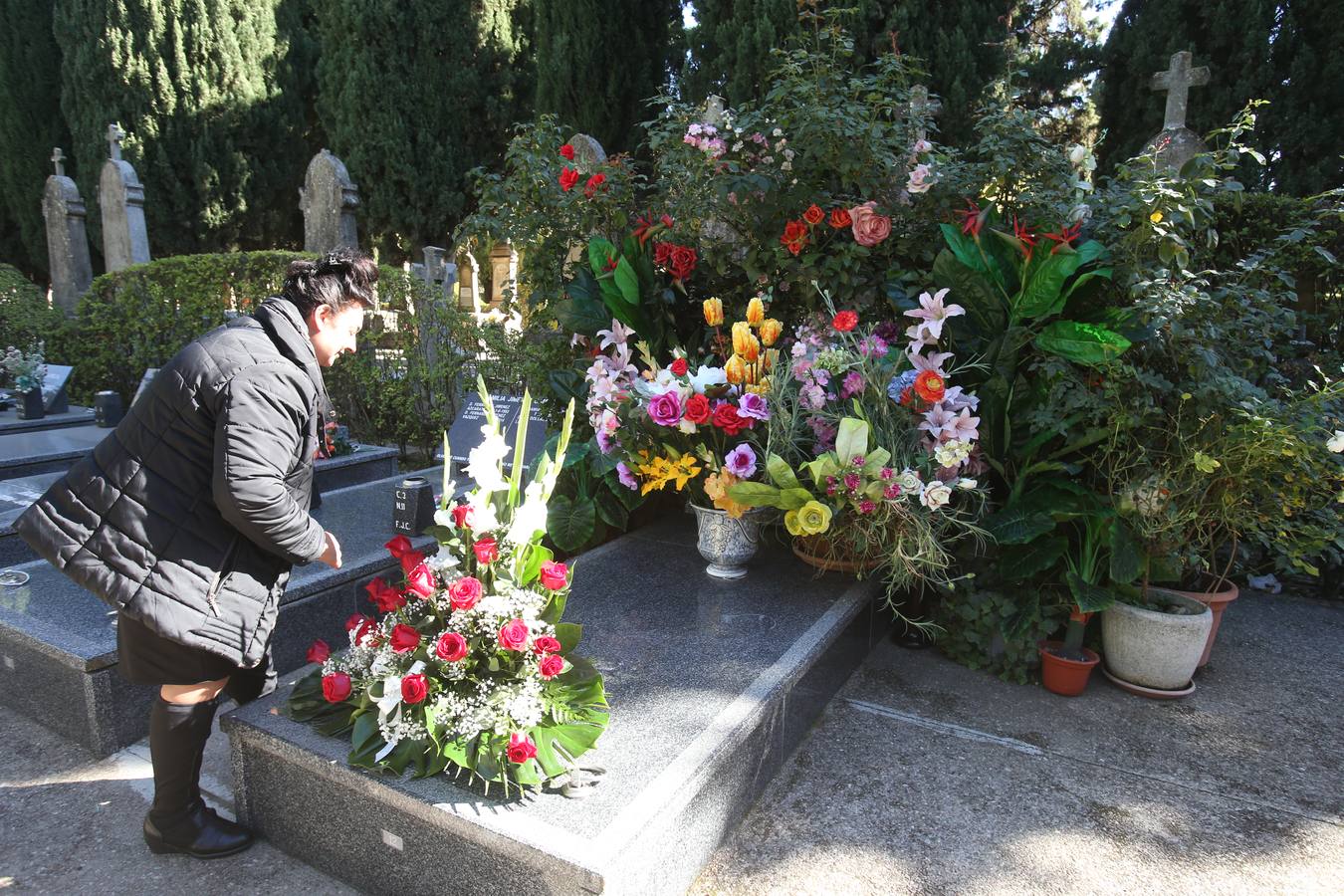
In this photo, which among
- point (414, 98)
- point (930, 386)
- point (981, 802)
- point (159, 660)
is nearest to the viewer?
point (159, 660)

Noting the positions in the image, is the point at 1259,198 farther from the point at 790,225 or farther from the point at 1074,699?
the point at 1074,699

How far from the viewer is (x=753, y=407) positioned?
2.88 meters

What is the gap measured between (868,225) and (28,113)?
670 inches

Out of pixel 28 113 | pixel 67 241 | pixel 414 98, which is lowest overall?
pixel 67 241

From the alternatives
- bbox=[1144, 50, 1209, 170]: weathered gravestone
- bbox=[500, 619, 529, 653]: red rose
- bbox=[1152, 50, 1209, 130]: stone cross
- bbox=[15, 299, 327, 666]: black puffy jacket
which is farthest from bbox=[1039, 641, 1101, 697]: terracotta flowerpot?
bbox=[1152, 50, 1209, 130]: stone cross

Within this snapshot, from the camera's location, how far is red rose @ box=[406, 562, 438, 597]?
1.82 m

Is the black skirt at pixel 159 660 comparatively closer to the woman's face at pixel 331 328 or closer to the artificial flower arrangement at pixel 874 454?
the woman's face at pixel 331 328

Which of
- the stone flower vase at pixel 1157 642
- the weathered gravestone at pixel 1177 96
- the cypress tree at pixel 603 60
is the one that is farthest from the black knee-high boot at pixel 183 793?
the cypress tree at pixel 603 60

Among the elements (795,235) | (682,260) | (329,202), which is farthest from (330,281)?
(329,202)

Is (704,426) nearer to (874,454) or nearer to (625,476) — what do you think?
(625,476)

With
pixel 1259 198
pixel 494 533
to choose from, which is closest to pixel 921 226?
pixel 1259 198

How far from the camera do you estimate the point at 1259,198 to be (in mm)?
3902

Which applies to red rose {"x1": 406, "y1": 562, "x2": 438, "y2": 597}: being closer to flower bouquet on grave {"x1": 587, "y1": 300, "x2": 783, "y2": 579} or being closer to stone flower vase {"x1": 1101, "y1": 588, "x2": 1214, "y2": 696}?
flower bouquet on grave {"x1": 587, "y1": 300, "x2": 783, "y2": 579}

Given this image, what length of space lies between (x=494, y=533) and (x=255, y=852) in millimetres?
1066
